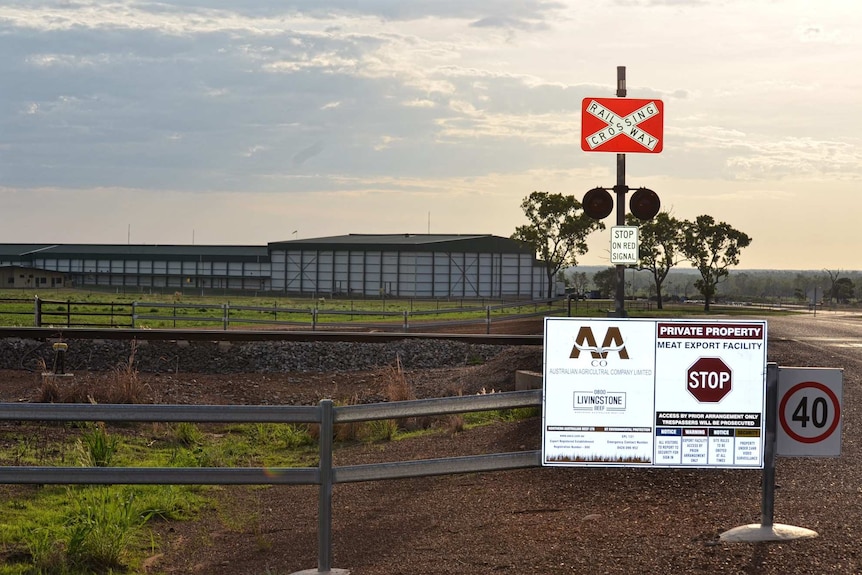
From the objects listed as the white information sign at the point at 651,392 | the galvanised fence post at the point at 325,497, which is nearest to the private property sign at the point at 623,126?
the white information sign at the point at 651,392

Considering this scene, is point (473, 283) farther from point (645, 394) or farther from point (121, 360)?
point (645, 394)

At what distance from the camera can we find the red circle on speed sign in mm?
7570

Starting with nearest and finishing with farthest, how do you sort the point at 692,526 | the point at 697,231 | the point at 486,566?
the point at 486,566 < the point at 692,526 < the point at 697,231

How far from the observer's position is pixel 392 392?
18156 mm

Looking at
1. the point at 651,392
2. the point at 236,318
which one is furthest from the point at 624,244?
the point at 236,318

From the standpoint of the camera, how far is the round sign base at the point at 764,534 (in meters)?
7.51

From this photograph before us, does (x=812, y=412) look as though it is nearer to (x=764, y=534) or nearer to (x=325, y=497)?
(x=764, y=534)

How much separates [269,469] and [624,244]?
7.80 m

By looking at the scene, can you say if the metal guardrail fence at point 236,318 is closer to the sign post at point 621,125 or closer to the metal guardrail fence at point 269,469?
the sign post at point 621,125

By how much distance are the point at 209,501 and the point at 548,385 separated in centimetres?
558

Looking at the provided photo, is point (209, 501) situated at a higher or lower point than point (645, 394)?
lower

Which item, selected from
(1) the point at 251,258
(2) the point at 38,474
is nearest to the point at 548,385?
(2) the point at 38,474

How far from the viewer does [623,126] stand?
13070 mm

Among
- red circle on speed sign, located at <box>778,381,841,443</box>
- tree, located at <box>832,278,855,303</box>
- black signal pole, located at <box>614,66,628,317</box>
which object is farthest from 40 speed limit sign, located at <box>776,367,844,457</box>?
tree, located at <box>832,278,855,303</box>
